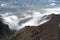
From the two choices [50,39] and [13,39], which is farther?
[13,39]

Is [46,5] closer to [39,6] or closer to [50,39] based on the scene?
[39,6]

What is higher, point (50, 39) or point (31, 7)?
point (50, 39)

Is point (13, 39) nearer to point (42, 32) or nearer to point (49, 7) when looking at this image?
point (42, 32)

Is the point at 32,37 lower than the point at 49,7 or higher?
higher

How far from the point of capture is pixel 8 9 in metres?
47.2

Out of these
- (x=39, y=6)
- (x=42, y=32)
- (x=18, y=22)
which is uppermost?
(x=42, y=32)

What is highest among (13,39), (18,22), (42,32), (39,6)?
(42,32)

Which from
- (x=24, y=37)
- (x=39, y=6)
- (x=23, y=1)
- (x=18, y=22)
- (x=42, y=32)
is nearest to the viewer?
(x=42, y=32)

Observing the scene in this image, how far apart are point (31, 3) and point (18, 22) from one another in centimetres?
1561

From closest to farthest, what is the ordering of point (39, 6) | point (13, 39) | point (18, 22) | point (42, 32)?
Result: 1. point (42, 32)
2. point (13, 39)
3. point (18, 22)
4. point (39, 6)

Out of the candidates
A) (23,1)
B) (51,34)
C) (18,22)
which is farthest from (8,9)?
(51,34)

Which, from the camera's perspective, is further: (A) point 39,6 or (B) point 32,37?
(A) point 39,6

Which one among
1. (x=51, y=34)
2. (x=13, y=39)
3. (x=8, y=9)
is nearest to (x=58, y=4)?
(x=8, y=9)

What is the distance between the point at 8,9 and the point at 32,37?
3153 cm
